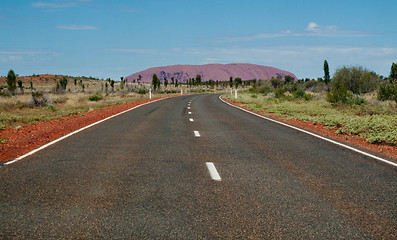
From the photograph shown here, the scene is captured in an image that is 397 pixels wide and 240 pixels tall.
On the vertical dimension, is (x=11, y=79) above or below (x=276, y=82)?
above

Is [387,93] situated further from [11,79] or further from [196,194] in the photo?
[11,79]

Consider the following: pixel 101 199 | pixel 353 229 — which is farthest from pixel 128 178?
pixel 353 229

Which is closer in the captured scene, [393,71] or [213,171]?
[213,171]

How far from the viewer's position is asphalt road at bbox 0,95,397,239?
393cm

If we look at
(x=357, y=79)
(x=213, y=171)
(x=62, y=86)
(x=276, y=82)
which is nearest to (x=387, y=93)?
(x=357, y=79)

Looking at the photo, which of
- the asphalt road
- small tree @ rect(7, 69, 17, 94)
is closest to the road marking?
the asphalt road

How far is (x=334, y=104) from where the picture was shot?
25.5 m

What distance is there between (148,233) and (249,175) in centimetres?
295

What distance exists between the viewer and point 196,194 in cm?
519

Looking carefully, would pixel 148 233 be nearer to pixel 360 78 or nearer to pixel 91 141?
pixel 91 141

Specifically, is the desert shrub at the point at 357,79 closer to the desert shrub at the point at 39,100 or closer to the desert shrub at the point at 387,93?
the desert shrub at the point at 387,93

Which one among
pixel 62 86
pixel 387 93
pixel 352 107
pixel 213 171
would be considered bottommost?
pixel 352 107

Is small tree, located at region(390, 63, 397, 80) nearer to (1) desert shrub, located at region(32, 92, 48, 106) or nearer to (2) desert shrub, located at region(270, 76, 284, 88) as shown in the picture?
(2) desert shrub, located at region(270, 76, 284, 88)

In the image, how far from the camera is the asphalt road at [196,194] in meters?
3.93
